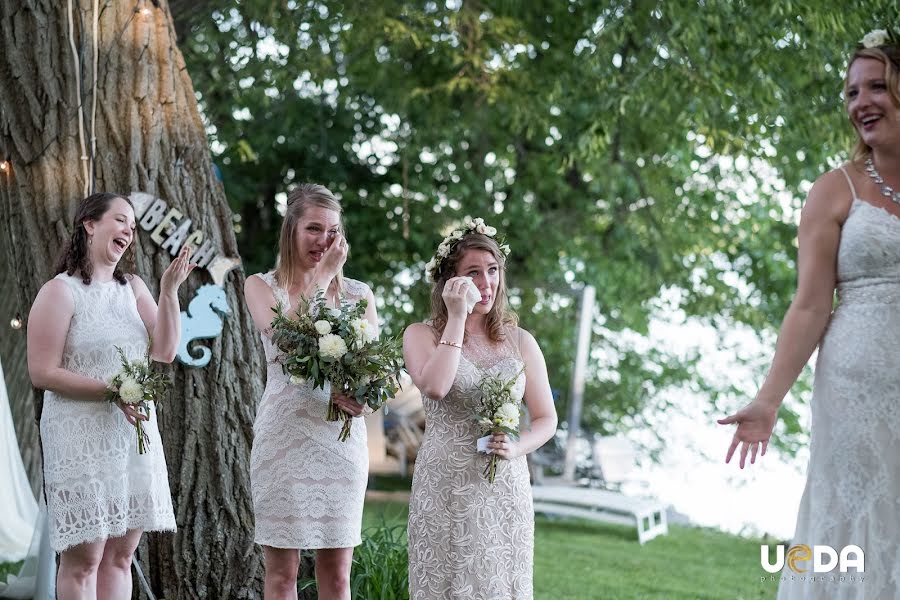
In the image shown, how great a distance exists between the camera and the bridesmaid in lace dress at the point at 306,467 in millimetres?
3961

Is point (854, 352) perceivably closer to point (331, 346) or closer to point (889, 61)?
point (889, 61)

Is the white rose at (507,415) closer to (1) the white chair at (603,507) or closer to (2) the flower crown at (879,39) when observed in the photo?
(2) the flower crown at (879,39)

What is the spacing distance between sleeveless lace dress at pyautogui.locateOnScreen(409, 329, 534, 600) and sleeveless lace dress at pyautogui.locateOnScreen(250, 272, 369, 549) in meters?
0.37

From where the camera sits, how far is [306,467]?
3979 millimetres

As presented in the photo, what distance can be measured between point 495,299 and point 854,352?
4.51ft

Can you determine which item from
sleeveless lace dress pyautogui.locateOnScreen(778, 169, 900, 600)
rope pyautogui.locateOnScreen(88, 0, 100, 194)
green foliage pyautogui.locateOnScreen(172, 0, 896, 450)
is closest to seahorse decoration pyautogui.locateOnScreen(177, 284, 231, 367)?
rope pyautogui.locateOnScreen(88, 0, 100, 194)

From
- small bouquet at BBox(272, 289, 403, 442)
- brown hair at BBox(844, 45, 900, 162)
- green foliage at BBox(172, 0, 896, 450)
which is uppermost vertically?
green foliage at BBox(172, 0, 896, 450)

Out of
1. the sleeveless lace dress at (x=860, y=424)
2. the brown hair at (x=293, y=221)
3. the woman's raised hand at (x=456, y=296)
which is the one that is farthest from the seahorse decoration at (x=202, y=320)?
the sleeveless lace dress at (x=860, y=424)

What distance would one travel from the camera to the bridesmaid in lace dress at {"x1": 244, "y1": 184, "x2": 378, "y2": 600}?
13.0 feet

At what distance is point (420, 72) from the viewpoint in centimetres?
1134

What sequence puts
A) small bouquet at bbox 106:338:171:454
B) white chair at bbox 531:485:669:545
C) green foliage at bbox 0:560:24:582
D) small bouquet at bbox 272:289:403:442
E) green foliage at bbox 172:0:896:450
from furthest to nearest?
white chair at bbox 531:485:669:545
green foliage at bbox 172:0:896:450
green foliage at bbox 0:560:24:582
small bouquet at bbox 106:338:171:454
small bouquet at bbox 272:289:403:442

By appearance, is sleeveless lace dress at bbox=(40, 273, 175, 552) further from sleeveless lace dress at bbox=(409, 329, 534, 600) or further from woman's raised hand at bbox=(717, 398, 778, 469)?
woman's raised hand at bbox=(717, 398, 778, 469)

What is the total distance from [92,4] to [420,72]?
6.36m

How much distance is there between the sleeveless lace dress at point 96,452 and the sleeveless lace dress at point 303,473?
17.0 inches
